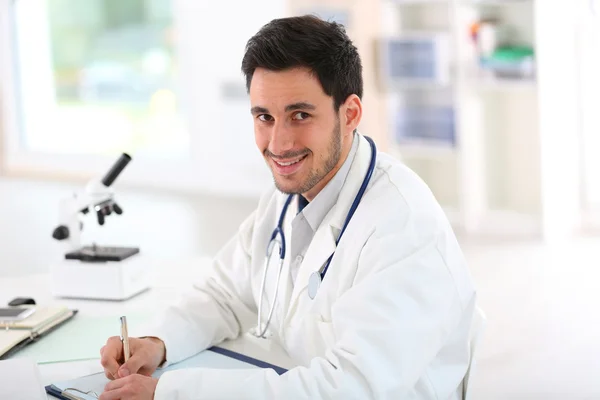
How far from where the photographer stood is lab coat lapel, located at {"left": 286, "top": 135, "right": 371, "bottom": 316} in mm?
1832

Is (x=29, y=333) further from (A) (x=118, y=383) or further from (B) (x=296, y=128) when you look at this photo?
(B) (x=296, y=128)

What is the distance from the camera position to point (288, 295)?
193 centimetres

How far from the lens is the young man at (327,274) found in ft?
5.26

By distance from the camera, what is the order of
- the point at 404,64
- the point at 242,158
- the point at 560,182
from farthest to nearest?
the point at 242,158 < the point at 404,64 < the point at 560,182

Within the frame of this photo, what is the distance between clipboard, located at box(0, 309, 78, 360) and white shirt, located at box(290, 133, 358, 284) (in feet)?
2.04

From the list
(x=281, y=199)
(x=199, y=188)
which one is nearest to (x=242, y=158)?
(x=199, y=188)

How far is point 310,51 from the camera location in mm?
1787

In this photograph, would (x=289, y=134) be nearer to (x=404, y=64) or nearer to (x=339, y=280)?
(x=339, y=280)

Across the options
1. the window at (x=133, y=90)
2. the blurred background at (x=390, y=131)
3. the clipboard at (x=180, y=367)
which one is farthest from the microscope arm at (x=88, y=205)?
the window at (x=133, y=90)

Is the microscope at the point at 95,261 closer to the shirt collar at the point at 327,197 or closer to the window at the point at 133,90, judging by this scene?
the shirt collar at the point at 327,197

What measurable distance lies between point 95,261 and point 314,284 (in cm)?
86

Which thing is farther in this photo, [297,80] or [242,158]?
[242,158]

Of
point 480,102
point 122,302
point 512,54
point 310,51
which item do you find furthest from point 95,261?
point 480,102

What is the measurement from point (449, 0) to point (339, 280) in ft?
12.7
